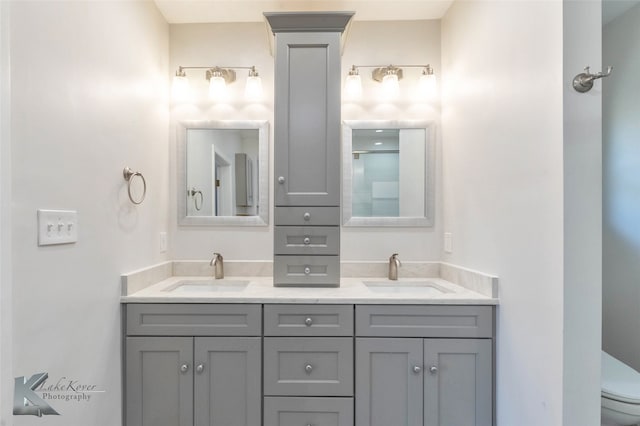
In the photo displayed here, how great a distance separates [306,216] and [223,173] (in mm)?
673

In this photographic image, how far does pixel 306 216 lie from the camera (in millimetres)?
1565

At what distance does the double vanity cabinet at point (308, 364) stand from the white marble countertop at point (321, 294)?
1.1 inches

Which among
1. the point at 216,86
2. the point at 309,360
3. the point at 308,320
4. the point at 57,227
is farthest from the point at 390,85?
the point at 57,227

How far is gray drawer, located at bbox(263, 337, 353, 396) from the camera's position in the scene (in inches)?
52.3

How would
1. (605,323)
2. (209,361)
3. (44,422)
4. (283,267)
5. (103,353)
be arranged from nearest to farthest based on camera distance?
(44,422) → (103,353) → (209,361) → (283,267) → (605,323)

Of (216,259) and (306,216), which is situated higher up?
(306,216)

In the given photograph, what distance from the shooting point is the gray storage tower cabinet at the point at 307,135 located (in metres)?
1.54

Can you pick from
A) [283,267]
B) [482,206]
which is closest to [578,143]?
[482,206]

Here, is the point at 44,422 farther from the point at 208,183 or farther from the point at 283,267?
the point at 208,183

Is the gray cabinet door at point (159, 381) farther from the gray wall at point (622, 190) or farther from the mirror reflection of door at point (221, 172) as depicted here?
the gray wall at point (622, 190)

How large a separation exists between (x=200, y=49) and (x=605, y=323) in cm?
311

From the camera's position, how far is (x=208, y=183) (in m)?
1.86

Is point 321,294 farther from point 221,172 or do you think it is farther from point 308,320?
point 221,172

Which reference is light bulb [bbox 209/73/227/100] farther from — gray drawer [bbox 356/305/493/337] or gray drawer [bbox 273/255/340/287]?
gray drawer [bbox 356/305/493/337]
